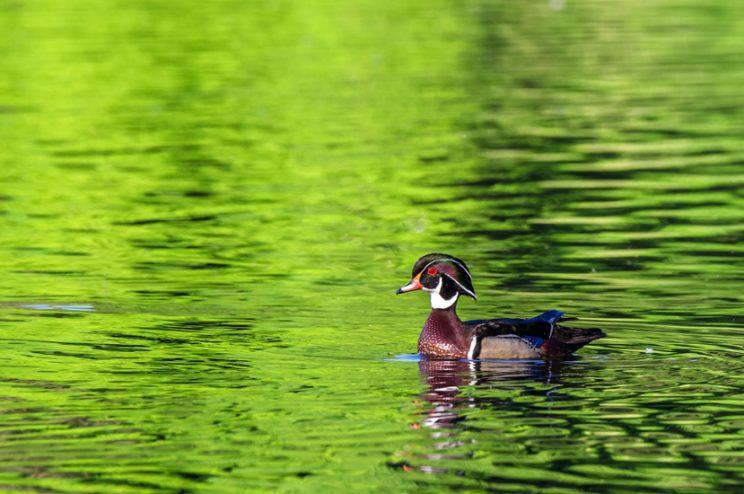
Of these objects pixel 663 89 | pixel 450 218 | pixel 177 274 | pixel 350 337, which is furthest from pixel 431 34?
pixel 350 337

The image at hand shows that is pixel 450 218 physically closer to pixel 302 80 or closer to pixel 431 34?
pixel 302 80

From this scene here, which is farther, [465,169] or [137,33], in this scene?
[137,33]

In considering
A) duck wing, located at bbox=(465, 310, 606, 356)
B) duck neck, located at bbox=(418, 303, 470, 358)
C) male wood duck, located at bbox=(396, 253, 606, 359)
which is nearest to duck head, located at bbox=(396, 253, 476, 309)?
male wood duck, located at bbox=(396, 253, 606, 359)

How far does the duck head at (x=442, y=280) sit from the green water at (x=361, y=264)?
620 mm

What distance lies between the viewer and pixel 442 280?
629 inches

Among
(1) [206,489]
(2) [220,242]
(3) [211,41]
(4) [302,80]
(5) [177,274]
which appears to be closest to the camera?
(1) [206,489]

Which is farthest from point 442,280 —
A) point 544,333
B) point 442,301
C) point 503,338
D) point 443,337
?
point 544,333

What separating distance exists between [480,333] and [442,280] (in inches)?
27.6

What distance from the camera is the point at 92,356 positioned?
1584 cm

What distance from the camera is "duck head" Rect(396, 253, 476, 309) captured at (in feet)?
52.0

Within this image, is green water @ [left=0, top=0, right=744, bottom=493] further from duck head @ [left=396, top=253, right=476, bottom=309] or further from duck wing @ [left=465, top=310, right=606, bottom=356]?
duck head @ [left=396, top=253, right=476, bottom=309]

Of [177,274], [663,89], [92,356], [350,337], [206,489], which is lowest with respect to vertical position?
[206,489]

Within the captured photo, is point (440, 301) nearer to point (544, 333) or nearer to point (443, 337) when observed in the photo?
point (443, 337)

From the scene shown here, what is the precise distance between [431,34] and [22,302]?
126 feet
